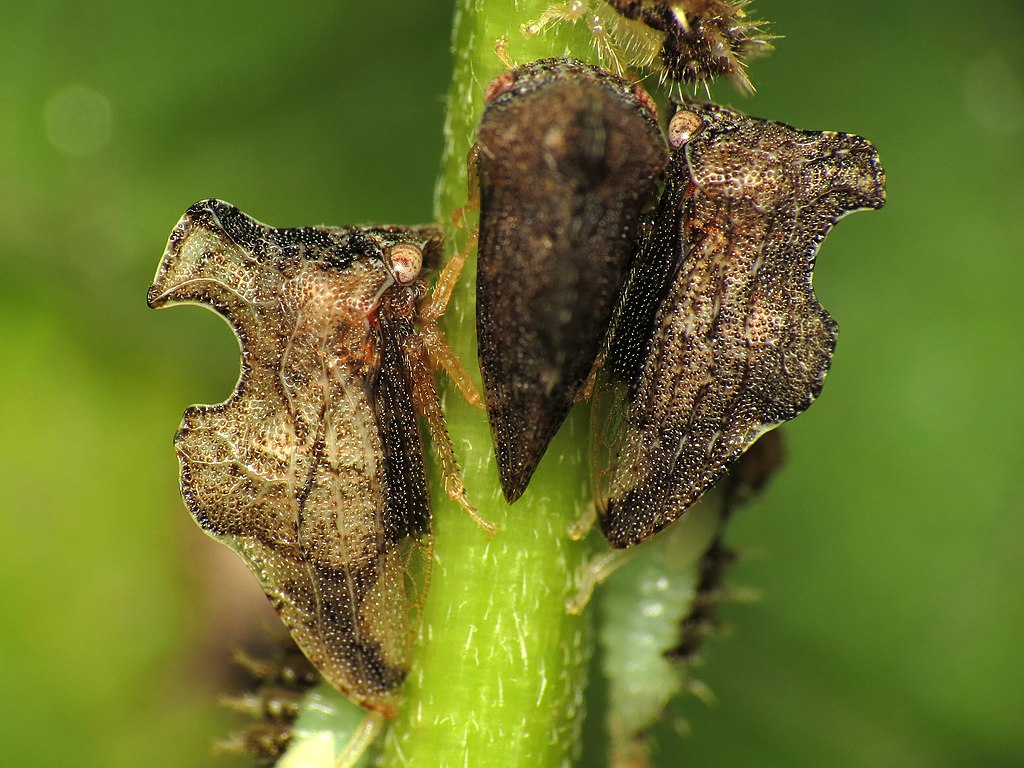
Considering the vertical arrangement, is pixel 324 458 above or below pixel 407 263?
below

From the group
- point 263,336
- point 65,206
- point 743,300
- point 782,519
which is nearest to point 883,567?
point 782,519

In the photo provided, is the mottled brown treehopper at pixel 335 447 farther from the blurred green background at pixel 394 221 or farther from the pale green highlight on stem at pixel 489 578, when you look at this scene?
the blurred green background at pixel 394 221

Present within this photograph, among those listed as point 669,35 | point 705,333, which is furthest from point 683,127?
point 705,333

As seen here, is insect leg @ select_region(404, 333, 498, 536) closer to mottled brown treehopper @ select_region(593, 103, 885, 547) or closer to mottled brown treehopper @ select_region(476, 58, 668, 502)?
mottled brown treehopper @ select_region(476, 58, 668, 502)

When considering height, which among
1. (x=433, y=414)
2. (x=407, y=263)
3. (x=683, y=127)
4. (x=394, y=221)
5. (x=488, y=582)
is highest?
(x=394, y=221)

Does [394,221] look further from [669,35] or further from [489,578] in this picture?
[489,578]

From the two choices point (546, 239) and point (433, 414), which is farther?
point (433, 414)

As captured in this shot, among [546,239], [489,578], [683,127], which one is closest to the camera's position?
[546,239]
